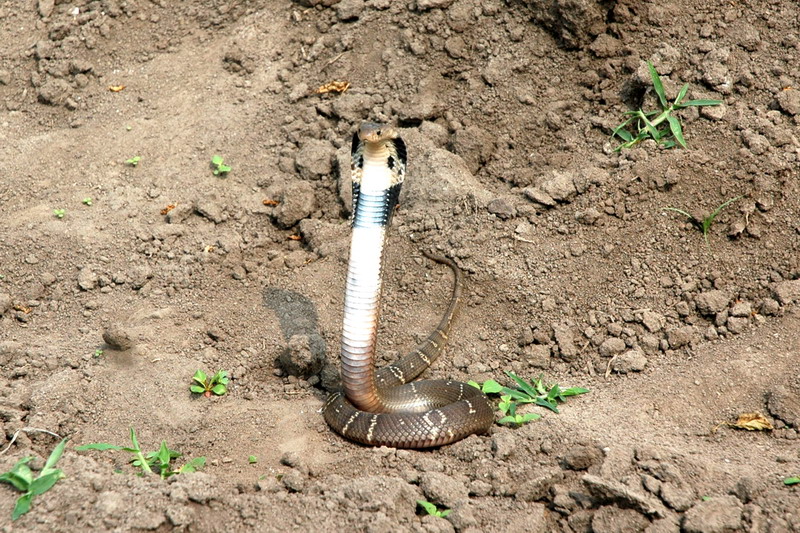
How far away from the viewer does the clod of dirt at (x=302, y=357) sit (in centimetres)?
542

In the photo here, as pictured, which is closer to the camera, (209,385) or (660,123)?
(209,385)

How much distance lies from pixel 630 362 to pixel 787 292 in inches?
49.3

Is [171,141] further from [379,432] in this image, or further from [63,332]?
[379,432]

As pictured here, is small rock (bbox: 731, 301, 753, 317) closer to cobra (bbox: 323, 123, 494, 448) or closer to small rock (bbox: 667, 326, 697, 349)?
small rock (bbox: 667, 326, 697, 349)

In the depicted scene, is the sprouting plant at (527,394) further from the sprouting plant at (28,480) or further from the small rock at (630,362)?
the sprouting plant at (28,480)

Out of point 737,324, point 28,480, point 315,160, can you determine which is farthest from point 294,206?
point 737,324

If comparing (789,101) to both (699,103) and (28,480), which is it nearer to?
(699,103)

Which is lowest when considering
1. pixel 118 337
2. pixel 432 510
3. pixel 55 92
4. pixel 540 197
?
pixel 118 337

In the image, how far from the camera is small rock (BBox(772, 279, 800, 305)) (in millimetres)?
5441

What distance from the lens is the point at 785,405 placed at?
4875 mm

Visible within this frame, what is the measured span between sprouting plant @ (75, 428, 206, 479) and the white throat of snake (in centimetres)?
120

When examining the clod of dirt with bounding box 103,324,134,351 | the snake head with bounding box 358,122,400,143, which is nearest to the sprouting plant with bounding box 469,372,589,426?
the snake head with bounding box 358,122,400,143

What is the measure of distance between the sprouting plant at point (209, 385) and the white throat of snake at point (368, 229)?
41.6 inches

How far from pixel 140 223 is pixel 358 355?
9.73ft
